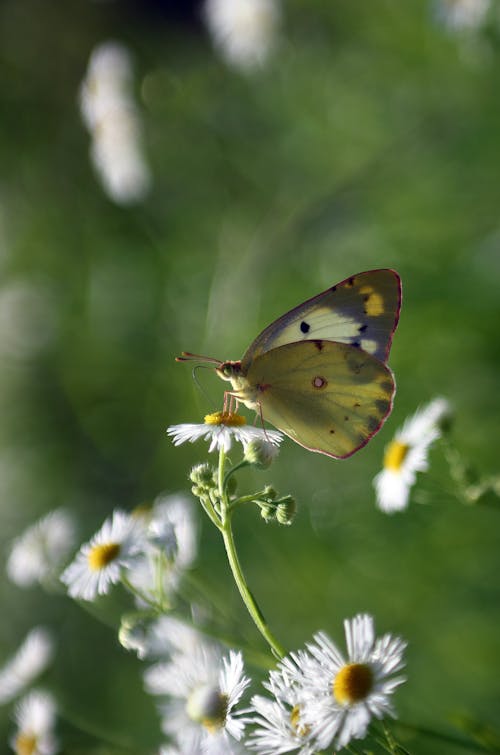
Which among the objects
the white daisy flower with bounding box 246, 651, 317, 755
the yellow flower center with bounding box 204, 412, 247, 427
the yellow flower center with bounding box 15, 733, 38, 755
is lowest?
the yellow flower center with bounding box 15, 733, 38, 755

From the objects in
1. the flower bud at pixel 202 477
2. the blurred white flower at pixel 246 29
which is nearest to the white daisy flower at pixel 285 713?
the flower bud at pixel 202 477

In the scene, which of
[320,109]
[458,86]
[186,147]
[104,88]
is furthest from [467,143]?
[104,88]

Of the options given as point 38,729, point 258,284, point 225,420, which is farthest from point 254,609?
point 258,284

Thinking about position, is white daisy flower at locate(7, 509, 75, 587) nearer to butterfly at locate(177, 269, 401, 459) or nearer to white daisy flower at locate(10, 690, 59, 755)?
white daisy flower at locate(10, 690, 59, 755)

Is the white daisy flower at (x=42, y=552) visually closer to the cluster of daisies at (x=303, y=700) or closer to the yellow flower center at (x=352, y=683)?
the cluster of daisies at (x=303, y=700)

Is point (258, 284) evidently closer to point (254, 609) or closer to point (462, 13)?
point (462, 13)

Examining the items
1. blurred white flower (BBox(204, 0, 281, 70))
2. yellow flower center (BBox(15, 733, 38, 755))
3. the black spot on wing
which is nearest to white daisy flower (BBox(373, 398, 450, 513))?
the black spot on wing
